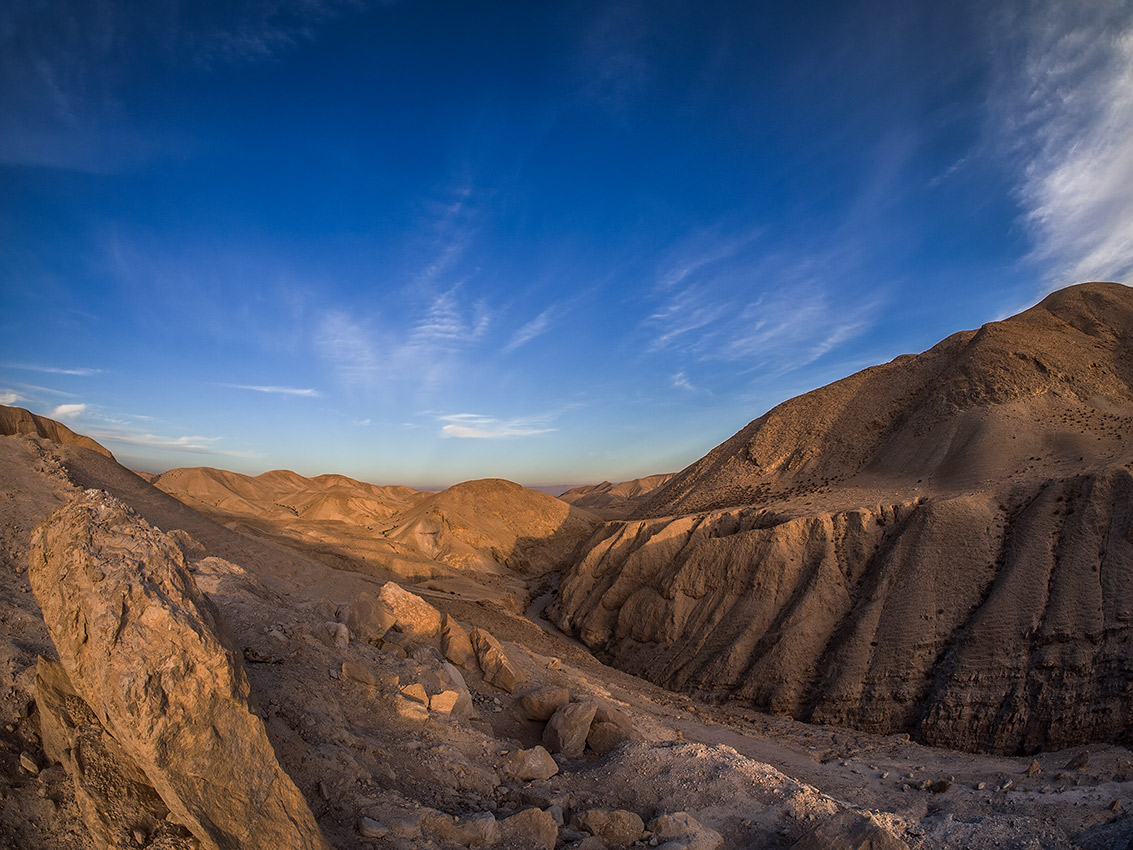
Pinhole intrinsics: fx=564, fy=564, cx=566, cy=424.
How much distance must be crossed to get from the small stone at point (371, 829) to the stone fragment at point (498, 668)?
5535 millimetres

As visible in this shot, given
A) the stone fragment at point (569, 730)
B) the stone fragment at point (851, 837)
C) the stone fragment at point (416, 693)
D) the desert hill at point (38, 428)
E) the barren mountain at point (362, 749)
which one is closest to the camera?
the barren mountain at point (362, 749)

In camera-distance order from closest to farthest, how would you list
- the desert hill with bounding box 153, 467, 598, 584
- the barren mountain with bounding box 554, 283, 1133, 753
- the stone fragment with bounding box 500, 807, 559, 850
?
the stone fragment with bounding box 500, 807, 559, 850
the barren mountain with bounding box 554, 283, 1133, 753
the desert hill with bounding box 153, 467, 598, 584

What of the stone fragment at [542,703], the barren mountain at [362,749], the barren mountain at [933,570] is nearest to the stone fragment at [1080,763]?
the barren mountain at [362,749]

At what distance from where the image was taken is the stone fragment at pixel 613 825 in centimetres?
633

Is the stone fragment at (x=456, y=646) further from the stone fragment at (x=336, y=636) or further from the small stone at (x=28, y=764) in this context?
the small stone at (x=28, y=764)

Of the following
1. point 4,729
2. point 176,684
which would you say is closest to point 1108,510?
point 176,684

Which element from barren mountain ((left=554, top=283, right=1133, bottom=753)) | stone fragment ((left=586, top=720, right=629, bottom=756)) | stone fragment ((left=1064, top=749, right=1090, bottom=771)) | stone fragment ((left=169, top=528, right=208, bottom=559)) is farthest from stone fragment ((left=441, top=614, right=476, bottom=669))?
stone fragment ((left=1064, top=749, right=1090, bottom=771))

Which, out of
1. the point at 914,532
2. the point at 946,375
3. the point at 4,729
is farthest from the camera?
the point at 946,375

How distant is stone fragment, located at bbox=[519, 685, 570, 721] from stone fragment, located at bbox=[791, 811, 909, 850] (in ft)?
14.6

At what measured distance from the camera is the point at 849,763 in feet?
40.6

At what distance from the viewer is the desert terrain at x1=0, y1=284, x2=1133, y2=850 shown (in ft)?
13.8

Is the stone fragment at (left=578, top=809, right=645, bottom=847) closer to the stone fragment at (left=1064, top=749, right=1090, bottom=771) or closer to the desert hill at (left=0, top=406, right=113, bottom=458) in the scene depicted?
the stone fragment at (left=1064, top=749, right=1090, bottom=771)

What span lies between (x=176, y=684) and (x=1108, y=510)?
21.5m

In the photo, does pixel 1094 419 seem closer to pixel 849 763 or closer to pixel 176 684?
pixel 849 763
